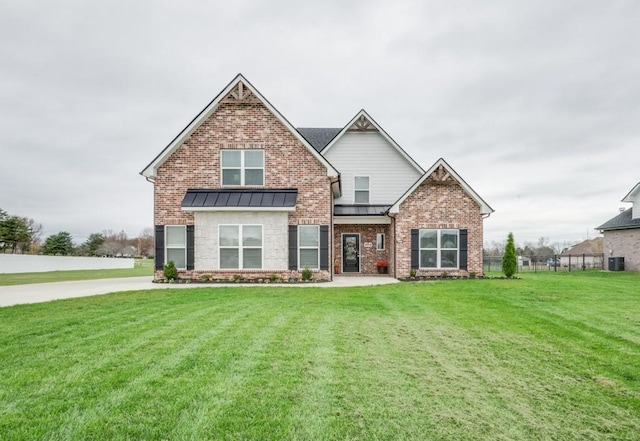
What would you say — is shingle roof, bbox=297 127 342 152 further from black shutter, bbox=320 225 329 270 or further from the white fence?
the white fence

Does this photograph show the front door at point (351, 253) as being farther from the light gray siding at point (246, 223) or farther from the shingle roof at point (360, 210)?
the light gray siding at point (246, 223)

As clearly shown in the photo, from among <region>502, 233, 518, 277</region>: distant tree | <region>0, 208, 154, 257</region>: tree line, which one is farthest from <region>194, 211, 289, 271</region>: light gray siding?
<region>0, 208, 154, 257</region>: tree line

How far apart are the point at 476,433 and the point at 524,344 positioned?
3302 mm

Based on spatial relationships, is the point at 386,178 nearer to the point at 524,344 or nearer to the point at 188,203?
the point at 188,203

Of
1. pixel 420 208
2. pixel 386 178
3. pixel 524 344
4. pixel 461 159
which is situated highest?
pixel 461 159

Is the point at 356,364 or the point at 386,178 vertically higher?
the point at 386,178

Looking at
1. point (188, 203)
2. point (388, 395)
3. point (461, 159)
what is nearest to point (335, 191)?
point (188, 203)

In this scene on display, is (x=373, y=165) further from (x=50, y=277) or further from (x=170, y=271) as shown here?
(x=50, y=277)

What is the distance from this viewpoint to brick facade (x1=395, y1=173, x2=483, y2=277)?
1714cm

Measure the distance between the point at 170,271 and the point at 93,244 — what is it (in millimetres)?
49080

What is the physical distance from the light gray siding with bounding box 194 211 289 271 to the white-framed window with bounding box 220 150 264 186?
1.59m

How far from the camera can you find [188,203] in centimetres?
1566

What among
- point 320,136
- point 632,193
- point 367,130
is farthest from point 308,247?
point 632,193

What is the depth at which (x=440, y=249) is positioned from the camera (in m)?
17.2
